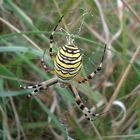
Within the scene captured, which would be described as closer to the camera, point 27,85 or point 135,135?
point 135,135

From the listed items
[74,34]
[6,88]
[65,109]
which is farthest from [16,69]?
[74,34]

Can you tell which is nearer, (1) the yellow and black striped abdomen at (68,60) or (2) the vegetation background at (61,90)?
(1) the yellow and black striped abdomen at (68,60)

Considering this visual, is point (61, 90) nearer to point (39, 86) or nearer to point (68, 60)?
point (39, 86)

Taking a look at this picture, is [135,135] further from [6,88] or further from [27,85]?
[6,88]

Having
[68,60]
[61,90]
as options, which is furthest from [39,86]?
[68,60]

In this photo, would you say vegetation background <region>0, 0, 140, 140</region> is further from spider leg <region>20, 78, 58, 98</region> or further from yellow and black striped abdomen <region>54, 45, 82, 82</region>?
yellow and black striped abdomen <region>54, 45, 82, 82</region>

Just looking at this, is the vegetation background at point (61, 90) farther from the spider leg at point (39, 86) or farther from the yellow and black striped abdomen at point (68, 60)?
the yellow and black striped abdomen at point (68, 60)

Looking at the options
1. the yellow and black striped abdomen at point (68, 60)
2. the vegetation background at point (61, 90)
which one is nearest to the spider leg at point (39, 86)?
the vegetation background at point (61, 90)

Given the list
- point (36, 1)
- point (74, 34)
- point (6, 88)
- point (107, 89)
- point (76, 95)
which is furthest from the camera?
point (36, 1)

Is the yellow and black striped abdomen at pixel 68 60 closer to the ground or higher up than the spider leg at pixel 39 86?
closer to the ground
